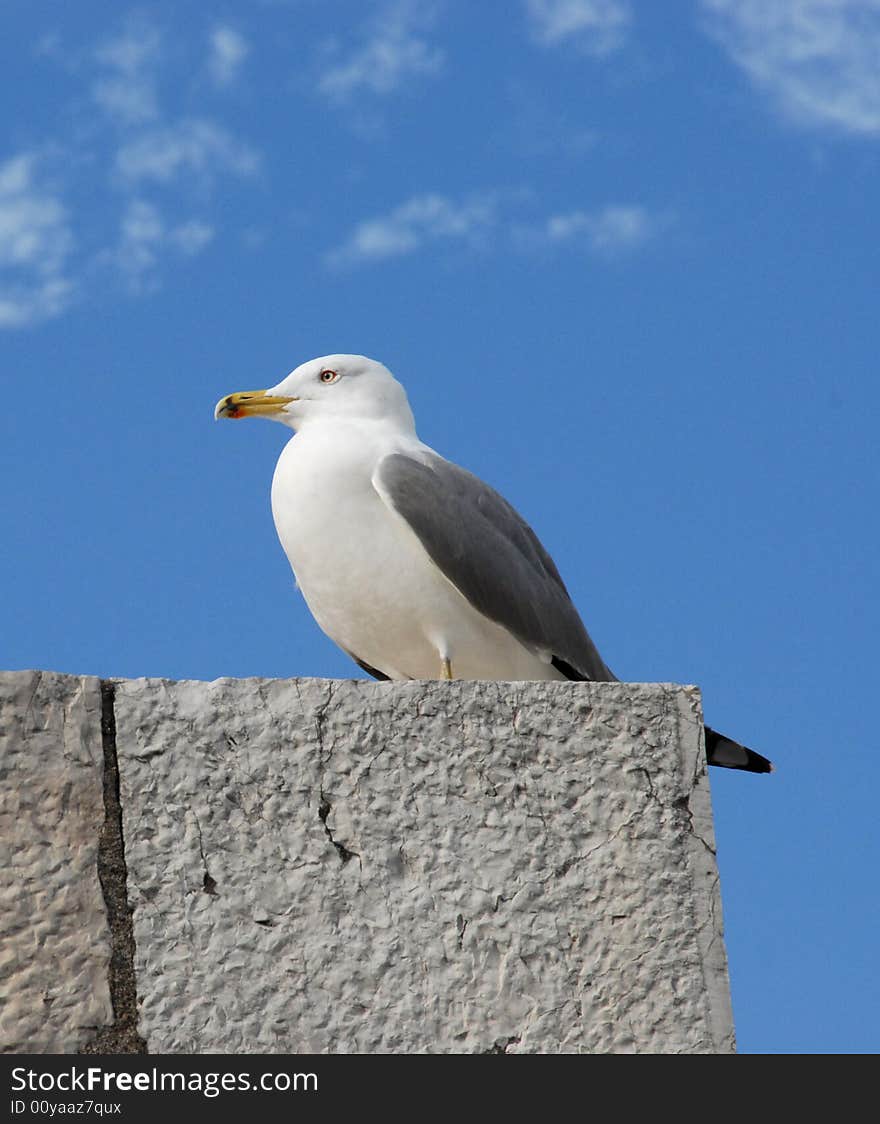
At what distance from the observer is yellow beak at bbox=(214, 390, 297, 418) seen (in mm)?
6648

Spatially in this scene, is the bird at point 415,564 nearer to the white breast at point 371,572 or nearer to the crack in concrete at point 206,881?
the white breast at point 371,572

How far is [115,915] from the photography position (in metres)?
4.18

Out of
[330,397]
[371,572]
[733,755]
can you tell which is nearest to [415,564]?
[371,572]

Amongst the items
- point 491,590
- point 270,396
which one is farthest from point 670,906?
point 270,396

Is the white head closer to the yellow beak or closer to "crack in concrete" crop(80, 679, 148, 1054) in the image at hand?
the yellow beak

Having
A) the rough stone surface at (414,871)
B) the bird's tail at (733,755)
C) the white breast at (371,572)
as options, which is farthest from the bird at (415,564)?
the rough stone surface at (414,871)

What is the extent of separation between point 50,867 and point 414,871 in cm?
91

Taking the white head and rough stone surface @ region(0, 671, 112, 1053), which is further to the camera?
the white head

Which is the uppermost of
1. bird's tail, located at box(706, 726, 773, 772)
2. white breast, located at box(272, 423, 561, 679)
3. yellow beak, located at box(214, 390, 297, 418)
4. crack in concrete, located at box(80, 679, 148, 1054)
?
yellow beak, located at box(214, 390, 297, 418)

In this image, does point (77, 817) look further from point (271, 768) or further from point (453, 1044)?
point (453, 1044)

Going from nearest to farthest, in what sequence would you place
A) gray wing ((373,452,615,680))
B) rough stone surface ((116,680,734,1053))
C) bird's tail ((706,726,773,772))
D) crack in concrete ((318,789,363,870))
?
1. rough stone surface ((116,680,734,1053))
2. crack in concrete ((318,789,363,870))
3. bird's tail ((706,726,773,772))
4. gray wing ((373,452,615,680))

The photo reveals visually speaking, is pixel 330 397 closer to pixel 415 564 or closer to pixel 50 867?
pixel 415 564

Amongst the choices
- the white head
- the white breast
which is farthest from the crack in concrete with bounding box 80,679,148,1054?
the white head

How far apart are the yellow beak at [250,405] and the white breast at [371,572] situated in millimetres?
389
